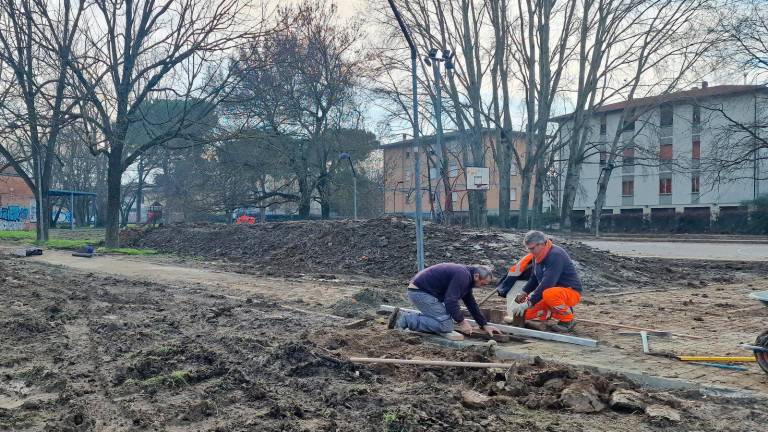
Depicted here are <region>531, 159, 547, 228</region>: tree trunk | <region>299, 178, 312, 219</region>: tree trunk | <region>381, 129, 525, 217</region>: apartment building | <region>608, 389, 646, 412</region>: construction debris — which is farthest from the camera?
<region>381, 129, 525, 217</region>: apartment building

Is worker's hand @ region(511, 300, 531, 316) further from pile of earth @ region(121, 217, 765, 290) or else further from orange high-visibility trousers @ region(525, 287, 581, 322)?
pile of earth @ region(121, 217, 765, 290)

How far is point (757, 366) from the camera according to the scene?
6430 mm

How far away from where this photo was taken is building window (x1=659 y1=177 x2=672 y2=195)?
5569 centimetres

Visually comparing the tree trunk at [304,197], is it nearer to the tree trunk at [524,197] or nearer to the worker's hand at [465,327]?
the tree trunk at [524,197]

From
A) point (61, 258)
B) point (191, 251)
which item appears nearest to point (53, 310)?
point (61, 258)

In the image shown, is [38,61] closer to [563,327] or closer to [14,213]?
[563,327]

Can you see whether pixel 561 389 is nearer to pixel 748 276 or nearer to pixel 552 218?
pixel 748 276

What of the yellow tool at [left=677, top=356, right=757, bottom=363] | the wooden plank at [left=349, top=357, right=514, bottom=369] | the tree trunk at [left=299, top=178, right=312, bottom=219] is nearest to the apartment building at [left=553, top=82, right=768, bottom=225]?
the tree trunk at [left=299, top=178, right=312, bottom=219]

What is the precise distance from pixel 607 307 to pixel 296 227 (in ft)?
47.7

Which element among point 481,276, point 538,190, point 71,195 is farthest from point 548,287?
point 71,195

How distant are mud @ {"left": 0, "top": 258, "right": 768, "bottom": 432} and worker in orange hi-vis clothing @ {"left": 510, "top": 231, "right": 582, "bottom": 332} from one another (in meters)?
1.54

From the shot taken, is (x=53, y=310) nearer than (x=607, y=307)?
Yes

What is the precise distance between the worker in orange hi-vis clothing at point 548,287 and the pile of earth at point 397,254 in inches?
227

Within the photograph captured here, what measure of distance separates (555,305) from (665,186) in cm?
5296
